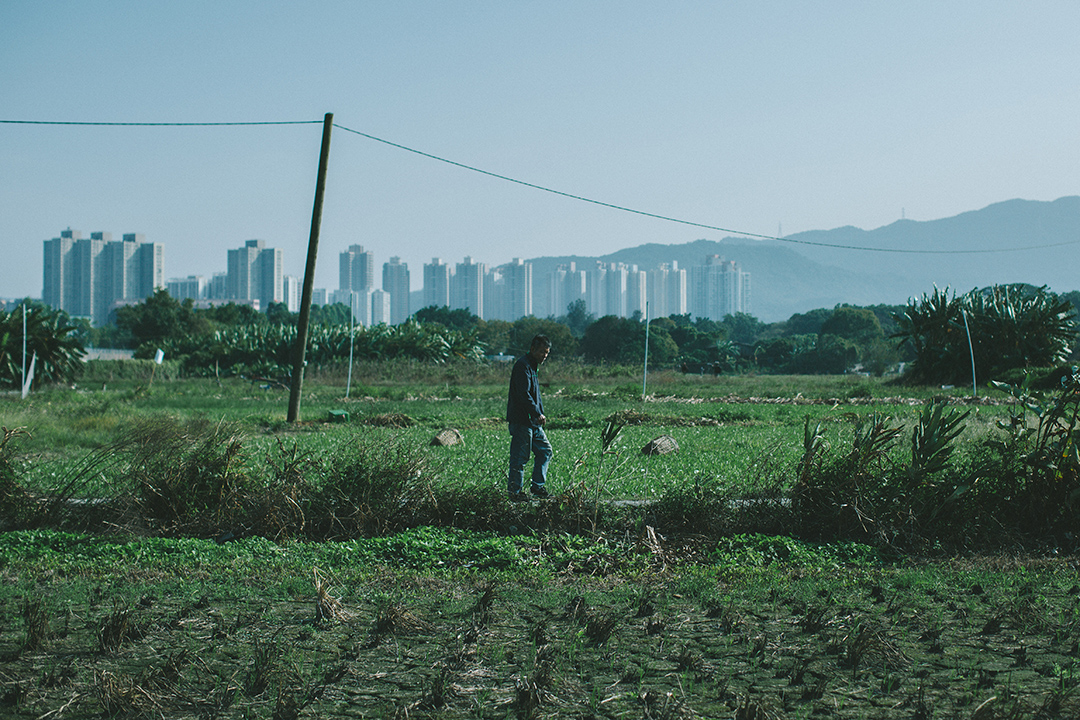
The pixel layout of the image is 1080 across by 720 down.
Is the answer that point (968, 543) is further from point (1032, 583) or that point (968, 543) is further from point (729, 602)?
point (729, 602)

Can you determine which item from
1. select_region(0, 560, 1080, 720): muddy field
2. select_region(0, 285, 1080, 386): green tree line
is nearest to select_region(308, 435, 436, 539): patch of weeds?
select_region(0, 560, 1080, 720): muddy field

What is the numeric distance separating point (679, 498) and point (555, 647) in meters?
3.39

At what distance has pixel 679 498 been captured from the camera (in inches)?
322

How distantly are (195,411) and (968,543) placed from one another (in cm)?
1838

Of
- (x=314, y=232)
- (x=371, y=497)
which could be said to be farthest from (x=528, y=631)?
(x=314, y=232)

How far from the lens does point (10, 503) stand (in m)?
8.63

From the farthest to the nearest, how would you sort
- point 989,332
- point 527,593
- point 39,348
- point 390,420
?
point 989,332 → point 39,348 → point 390,420 → point 527,593

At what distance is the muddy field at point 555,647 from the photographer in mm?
4230

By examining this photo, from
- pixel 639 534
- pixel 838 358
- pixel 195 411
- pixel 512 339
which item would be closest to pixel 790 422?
pixel 639 534

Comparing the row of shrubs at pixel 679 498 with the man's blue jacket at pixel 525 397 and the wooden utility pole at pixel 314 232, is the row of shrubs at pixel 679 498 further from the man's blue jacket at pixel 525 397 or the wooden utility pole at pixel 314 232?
the wooden utility pole at pixel 314 232

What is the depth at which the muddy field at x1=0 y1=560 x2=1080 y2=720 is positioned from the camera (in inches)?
167

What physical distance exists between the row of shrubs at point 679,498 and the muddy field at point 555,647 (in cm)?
120

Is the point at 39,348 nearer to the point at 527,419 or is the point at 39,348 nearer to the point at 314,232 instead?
the point at 314,232

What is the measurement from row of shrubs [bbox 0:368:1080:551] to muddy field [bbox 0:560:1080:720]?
1203mm
